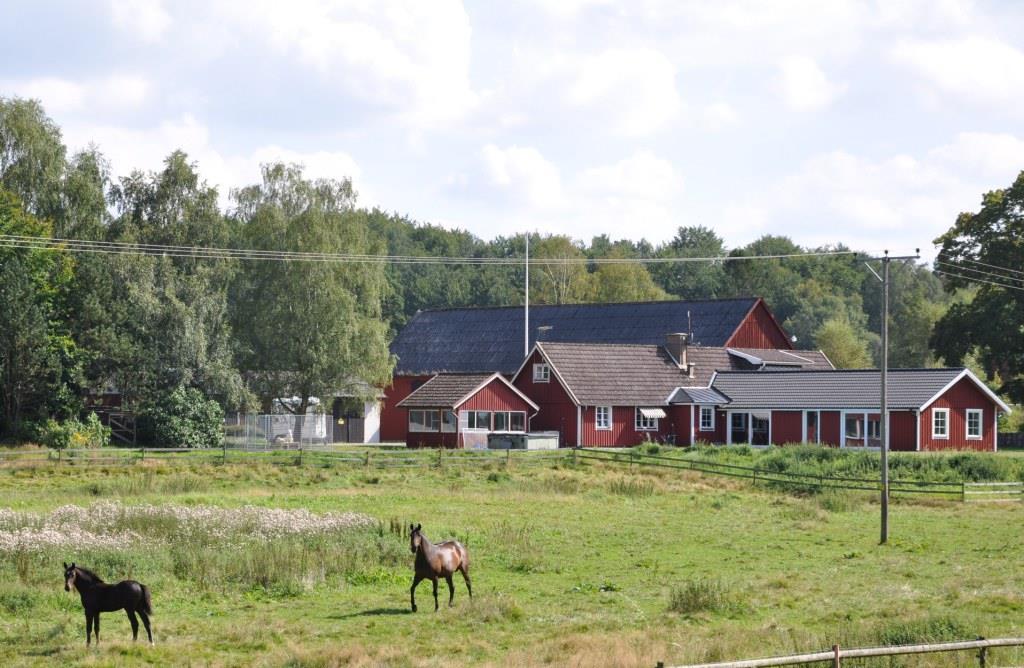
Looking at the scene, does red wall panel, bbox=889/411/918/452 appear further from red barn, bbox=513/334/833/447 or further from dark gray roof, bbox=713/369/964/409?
red barn, bbox=513/334/833/447

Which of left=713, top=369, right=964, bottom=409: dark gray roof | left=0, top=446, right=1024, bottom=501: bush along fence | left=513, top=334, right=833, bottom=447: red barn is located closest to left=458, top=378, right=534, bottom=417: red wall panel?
left=513, top=334, right=833, bottom=447: red barn

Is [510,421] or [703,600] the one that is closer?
[703,600]

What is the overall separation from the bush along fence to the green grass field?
425cm

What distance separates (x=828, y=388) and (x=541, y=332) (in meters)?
23.7

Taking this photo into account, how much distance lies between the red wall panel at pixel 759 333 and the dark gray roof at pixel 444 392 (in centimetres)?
1986

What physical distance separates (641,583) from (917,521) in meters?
15.9

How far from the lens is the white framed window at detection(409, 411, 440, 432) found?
6397cm

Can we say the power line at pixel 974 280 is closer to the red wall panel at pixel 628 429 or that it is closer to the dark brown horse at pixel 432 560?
the red wall panel at pixel 628 429

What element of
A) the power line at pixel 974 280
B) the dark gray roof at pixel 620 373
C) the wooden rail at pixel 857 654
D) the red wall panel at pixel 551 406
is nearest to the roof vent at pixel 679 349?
the dark gray roof at pixel 620 373

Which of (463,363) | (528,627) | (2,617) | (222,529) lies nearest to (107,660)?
(2,617)

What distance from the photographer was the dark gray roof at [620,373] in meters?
66.4

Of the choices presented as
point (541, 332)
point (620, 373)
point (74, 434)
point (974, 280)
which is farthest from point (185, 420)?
point (974, 280)

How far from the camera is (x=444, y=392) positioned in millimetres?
64062

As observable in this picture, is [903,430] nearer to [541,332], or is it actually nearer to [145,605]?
[541,332]
